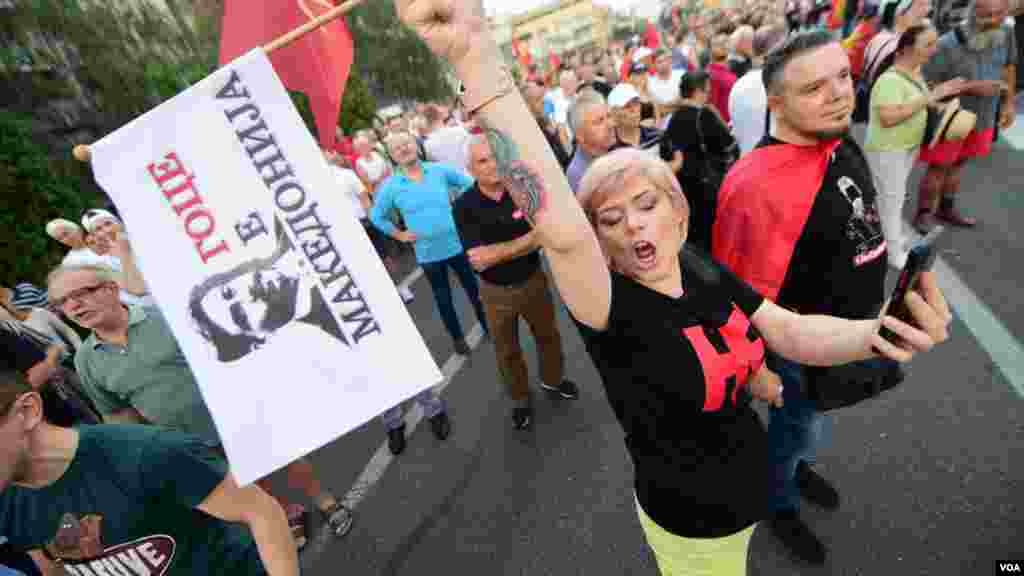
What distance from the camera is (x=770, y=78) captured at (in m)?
1.84

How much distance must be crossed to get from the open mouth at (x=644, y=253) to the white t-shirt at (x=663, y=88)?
6122mm

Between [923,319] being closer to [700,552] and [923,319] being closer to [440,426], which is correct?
[700,552]

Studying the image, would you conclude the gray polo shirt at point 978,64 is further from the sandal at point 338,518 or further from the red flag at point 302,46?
the sandal at point 338,518

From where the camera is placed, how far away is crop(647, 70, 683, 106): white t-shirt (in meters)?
6.76

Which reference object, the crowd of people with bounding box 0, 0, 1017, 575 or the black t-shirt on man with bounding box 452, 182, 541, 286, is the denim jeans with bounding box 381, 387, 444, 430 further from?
the black t-shirt on man with bounding box 452, 182, 541, 286

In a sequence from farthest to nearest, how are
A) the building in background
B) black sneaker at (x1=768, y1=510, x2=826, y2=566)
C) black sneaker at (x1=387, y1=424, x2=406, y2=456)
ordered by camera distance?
the building in background, black sneaker at (x1=387, y1=424, x2=406, y2=456), black sneaker at (x1=768, y1=510, x2=826, y2=566)

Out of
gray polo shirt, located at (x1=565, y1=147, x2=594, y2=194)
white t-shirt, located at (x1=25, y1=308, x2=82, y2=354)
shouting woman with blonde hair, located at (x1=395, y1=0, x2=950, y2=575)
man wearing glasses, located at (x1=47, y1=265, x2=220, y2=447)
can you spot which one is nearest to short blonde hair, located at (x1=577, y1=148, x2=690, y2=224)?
shouting woman with blonde hair, located at (x1=395, y1=0, x2=950, y2=575)

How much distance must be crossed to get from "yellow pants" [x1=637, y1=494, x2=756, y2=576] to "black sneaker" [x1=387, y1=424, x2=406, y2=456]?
2224 millimetres

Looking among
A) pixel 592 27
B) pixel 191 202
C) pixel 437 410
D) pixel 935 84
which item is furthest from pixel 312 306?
pixel 592 27

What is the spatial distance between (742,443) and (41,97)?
41.9 ft

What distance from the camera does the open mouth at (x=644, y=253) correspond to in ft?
4.05

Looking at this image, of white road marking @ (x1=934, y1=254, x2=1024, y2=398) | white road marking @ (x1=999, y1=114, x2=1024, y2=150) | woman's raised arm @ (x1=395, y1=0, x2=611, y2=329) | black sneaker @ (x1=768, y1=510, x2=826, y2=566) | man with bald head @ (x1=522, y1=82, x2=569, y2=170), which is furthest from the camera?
white road marking @ (x1=999, y1=114, x2=1024, y2=150)

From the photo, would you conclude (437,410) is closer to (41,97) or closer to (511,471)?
(511,471)

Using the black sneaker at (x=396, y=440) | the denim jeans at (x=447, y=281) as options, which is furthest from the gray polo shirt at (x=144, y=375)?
the denim jeans at (x=447, y=281)
